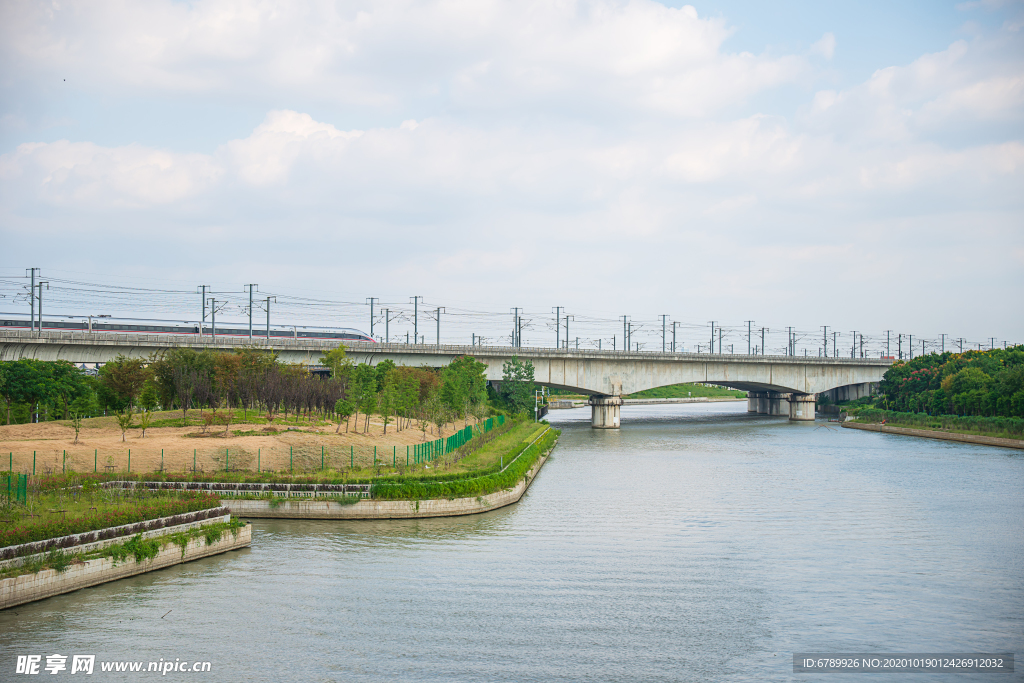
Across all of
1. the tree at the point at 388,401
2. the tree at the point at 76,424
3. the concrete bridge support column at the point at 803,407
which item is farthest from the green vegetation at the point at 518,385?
the concrete bridge support column at the point at 803,407

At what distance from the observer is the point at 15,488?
28.3 m

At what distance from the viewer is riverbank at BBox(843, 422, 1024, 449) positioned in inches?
2405

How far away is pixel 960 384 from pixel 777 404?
114 ft

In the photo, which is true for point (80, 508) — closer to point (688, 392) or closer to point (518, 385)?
point (518, 385)

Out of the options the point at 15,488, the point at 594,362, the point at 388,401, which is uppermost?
the point at 594,362

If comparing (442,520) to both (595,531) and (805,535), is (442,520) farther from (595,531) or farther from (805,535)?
(805,535)

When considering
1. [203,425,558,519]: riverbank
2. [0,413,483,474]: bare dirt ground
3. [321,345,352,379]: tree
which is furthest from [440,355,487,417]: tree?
[203,425,558,519]: riverbank

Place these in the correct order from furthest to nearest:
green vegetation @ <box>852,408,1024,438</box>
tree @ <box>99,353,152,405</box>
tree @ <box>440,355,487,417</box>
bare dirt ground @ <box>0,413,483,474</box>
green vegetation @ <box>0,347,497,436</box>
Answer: green vegetation @ <box>852,408,1024,438</box> < tree @ <box>440,355,487,417</box> < tree @ <box>99,353,152,405</box> < green vegetation @ <box>0,347,497,436</box> < bare dirt ground @ <box>0,413,483,474</box>

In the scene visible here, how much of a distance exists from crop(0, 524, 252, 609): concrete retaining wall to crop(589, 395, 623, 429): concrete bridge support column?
5677cm

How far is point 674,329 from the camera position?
353 ft

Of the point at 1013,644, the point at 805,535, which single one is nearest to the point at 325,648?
the point at 1013,644

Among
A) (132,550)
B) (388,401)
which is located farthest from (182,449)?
(388,401)

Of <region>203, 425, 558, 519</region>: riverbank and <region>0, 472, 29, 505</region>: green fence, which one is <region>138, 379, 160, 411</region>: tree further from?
<region>203, 425, 558, 519</region>: riverbank

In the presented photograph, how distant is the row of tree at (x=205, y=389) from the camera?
49062 millimetres
